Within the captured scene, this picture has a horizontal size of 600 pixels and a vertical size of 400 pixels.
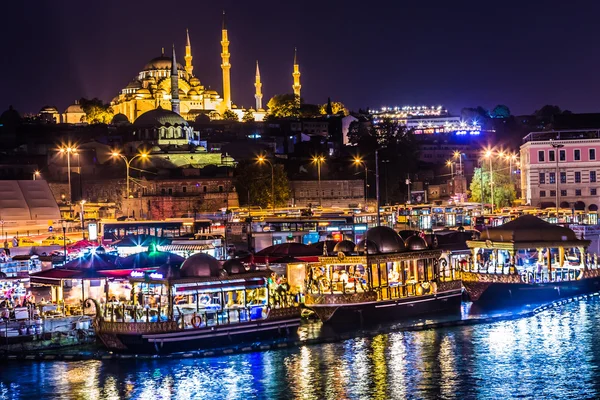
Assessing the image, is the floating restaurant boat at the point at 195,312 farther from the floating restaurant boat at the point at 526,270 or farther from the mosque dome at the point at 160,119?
the mosque dome at the point at 160,119

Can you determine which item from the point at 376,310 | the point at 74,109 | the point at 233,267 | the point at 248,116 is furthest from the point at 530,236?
the point at 74,109

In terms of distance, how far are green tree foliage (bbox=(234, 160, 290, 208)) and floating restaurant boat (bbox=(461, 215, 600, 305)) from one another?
148 feet

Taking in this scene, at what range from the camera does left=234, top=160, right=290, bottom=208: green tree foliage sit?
81688 millimetres

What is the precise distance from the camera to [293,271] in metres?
31.1

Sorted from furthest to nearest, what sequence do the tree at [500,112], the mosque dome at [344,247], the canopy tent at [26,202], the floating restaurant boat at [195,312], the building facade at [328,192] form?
the tree at [500,112], the building facade at [328,192], the canopy tent at [26,202], the mosque dome at [344,247], the floating restaurant boat at [195,312]

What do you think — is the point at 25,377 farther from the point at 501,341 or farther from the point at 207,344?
the point at 501,341

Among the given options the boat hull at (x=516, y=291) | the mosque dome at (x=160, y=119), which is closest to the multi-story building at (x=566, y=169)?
the boat hull at (x=516, y=291)

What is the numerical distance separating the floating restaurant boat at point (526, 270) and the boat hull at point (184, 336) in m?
9.79

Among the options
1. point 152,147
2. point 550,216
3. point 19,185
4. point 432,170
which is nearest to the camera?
point 550,216

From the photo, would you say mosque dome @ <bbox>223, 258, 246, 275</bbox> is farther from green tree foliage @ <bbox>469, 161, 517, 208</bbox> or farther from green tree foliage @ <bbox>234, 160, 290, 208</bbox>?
green tree foliage @ <bbox>234, 160, 290, 208</bbox>

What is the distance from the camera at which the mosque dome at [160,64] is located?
146 m

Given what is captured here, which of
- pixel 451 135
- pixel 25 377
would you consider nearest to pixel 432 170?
pixel 451 135

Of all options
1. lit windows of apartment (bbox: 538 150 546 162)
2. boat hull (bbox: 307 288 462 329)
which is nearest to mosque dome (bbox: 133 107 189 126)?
lit windows of apartment (bbox: 538 150 546 162)

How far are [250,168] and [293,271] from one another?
180ft
